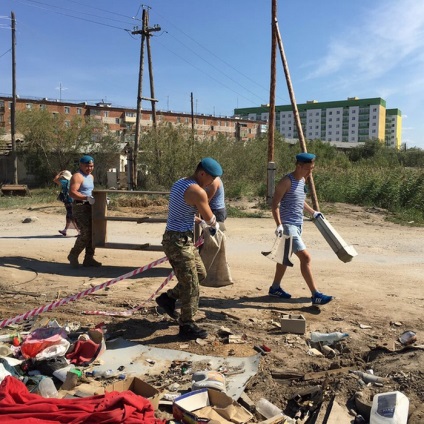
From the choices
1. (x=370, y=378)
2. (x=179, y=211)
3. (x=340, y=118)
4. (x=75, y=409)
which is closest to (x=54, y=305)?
(x=179, y=211)

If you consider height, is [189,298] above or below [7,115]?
below

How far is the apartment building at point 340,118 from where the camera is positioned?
421 ft

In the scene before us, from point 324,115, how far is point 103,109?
75840mm

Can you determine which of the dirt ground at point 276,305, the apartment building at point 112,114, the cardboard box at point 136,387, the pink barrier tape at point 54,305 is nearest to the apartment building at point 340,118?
the apartment building at point 112,114

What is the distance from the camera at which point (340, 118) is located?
137000mm

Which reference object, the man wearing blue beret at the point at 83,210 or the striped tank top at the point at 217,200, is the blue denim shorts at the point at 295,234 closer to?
the striped tank top at the point at 217,200

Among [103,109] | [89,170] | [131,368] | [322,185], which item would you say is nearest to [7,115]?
[103,109]

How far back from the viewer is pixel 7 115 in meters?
75.7

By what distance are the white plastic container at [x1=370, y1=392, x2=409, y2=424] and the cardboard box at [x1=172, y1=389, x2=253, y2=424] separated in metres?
0.90

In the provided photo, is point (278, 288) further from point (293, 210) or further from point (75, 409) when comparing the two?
point (75, 409)

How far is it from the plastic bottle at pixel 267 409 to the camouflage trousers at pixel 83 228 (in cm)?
512

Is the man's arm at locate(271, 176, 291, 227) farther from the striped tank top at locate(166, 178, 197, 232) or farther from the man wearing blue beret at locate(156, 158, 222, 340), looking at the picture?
the striped tank top at locate(166, 178, 197, 232)

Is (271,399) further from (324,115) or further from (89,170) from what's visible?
(324,115)

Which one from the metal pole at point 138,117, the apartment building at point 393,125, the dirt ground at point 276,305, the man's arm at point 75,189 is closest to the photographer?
the dirt ground at point 276,305
